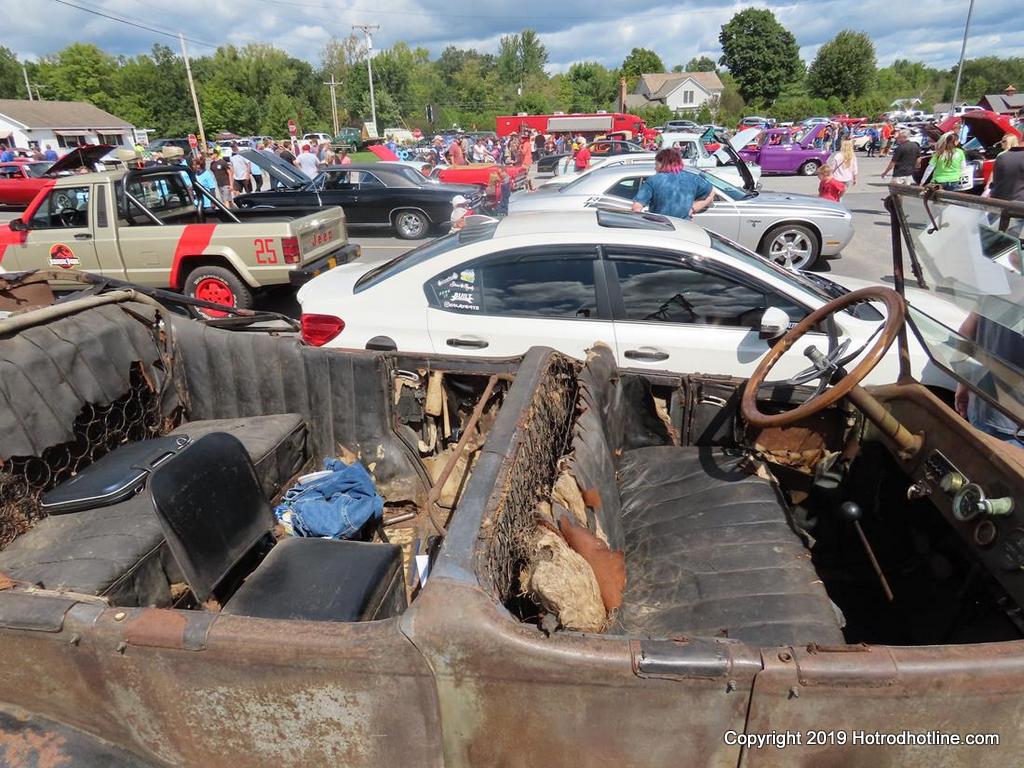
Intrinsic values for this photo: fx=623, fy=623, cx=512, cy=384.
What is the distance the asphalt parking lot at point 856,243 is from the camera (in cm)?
930

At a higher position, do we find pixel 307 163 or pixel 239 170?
pixel 307 163

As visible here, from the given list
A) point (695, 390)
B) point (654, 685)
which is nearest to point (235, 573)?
point (654, 685)

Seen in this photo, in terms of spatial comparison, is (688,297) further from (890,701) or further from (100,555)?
(100,555)

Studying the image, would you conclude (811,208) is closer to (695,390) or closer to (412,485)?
(695,390)

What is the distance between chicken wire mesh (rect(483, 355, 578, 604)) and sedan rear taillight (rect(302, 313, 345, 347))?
203 centimetres

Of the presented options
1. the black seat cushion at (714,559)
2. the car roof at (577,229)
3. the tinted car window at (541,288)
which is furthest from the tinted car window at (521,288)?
the black seat cushion at (714,559)

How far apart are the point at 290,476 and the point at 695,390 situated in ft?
7.01

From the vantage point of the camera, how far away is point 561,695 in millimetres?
1322

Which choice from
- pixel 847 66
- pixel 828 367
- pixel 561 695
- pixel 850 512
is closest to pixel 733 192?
pixel 828 367

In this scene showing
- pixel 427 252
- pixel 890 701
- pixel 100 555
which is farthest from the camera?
pixel 427 252

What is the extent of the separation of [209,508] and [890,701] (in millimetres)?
2060

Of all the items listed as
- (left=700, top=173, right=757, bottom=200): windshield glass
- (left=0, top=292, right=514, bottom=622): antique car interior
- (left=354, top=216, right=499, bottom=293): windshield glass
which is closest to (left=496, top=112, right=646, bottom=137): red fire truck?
(left=700, top=173, right=757, bottom=200): windshield glass

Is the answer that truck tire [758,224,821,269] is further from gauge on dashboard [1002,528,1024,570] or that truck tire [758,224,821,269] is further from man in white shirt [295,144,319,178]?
man in white shirt [295,144,319,178]

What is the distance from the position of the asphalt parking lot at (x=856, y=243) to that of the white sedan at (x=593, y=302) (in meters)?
4.97
